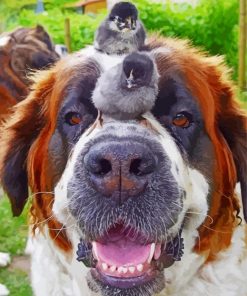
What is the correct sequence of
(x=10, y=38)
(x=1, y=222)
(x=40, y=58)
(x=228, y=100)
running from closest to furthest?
(x=228, y=100) < (x=40, y=58) < (x=10, y=38) < (x=1, y=222)

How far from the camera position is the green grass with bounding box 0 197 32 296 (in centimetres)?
400

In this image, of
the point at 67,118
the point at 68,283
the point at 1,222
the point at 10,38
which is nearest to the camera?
the point at 67,118

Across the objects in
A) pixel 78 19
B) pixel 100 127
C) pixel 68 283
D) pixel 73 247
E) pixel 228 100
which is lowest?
pixel 78 19

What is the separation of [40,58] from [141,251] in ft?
6.03

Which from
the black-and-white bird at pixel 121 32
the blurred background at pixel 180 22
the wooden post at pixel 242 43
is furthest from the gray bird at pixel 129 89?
the wooden post at pixel 242 43

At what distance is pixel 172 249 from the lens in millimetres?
2219

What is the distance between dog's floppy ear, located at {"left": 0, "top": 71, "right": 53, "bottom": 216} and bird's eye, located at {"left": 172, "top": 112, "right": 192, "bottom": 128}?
1.57 feet

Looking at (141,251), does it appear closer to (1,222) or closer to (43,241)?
(43,241)

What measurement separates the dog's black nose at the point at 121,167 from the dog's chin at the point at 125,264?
19cm

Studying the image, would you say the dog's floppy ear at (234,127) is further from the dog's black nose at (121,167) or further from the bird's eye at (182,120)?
the dog's black nose at (121,167)

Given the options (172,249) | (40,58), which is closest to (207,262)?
(172,249)

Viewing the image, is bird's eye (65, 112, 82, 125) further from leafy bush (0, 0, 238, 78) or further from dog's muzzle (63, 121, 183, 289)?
leafy bush (0, 0, 238, 78)

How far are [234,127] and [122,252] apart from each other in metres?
0.59

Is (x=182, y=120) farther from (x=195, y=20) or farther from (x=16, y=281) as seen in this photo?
(x=195, y=20)
